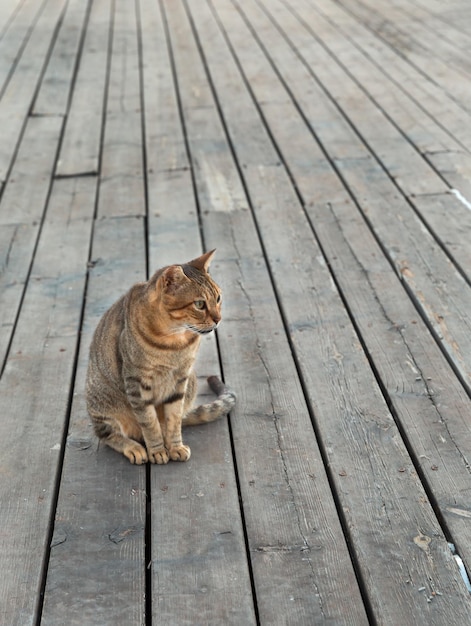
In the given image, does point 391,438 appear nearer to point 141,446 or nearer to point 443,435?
point 443,435

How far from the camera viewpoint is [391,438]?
249cm

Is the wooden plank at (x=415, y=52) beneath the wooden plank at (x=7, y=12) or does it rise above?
above

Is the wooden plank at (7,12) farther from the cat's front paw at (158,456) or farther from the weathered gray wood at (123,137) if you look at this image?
the cat's front paw at (158,456)

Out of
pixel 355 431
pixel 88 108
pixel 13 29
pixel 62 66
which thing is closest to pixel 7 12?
pixel 13 29

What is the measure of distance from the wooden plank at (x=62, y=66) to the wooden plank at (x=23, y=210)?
0.91 feet

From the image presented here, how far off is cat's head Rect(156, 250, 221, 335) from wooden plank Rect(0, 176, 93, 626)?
1.83ft

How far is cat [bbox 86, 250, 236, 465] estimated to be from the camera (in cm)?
233

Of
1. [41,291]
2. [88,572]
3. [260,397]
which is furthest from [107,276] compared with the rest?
[88,572]

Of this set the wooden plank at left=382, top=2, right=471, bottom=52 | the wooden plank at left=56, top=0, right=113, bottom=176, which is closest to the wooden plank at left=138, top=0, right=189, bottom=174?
the wooden plank at left=56, top=0, right=113, bottom=176

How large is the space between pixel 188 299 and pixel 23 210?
205cm

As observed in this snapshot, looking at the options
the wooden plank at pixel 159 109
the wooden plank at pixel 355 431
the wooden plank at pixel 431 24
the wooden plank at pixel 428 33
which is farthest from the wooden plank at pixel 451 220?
the wooden plank at pixel 431 24

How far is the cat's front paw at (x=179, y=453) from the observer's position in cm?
244

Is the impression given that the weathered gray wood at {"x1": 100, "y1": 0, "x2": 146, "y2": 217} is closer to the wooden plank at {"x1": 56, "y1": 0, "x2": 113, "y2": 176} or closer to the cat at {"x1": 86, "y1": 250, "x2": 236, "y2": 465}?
the wooden plank at {"x1": 56, "y1": 0, "x2": 113, "y2": 176}

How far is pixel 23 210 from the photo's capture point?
4.11 meters
